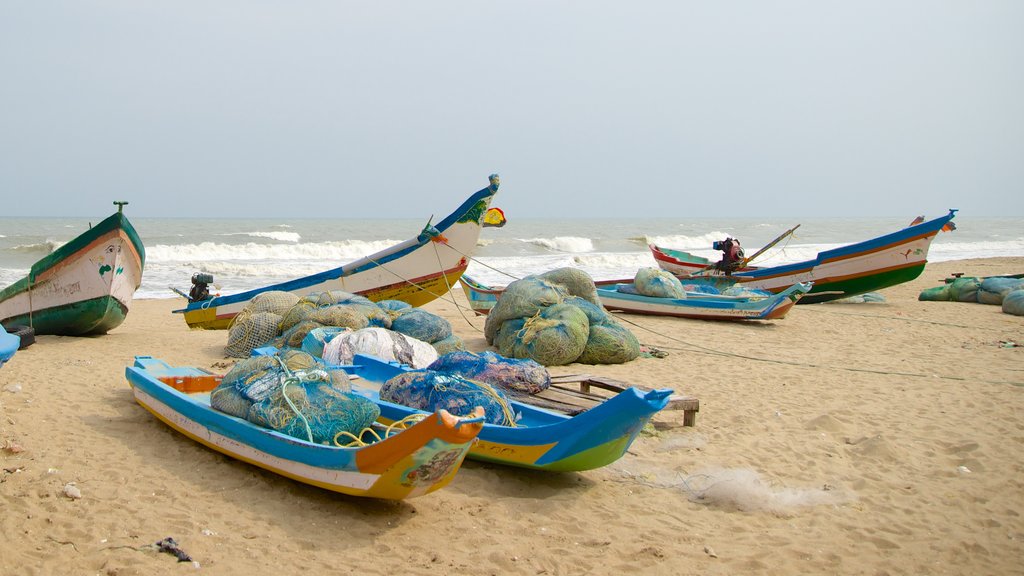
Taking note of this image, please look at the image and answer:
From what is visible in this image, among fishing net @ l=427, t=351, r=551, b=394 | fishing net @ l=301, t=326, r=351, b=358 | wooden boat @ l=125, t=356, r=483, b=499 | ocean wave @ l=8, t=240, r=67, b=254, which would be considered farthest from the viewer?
ocean wave @ l=8, t=240, r=67, b=254

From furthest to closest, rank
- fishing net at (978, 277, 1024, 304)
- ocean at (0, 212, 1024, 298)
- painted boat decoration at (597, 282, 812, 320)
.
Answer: ocean at (0, 212, 1024, 298) < fishing net at (978, 277, 1024, 304) < painted boat decoration at (597, 282, 812, 320)

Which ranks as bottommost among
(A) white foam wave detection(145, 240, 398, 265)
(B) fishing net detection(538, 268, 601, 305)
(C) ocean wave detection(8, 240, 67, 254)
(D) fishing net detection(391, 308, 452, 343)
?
(C) ocean wave detection(8, 240, 67, 254)

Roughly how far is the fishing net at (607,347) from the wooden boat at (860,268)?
25.1 feet

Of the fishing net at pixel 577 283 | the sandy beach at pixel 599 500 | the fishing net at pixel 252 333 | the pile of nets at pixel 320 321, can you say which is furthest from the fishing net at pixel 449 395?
the fishing net at pixel 577 283

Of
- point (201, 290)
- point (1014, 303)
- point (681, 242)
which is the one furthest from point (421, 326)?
point (681, 242)

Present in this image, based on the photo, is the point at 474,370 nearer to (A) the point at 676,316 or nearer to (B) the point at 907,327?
(A) the point at 676,316

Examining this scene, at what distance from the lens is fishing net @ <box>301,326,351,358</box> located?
7445 mm

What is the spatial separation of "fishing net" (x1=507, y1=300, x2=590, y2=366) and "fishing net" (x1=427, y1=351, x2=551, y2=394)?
222 centimetres

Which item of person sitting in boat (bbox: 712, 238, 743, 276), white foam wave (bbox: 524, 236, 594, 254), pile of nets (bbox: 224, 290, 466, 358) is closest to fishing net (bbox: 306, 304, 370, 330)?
pile of nets (bbox: 224, 290, 466, 358)

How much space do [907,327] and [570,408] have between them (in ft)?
30.5

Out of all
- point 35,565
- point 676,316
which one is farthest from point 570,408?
point 676,316

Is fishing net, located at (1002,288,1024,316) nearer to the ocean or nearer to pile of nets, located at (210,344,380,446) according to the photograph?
the ocean

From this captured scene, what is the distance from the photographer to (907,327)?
12.6m

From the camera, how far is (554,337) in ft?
28.0
